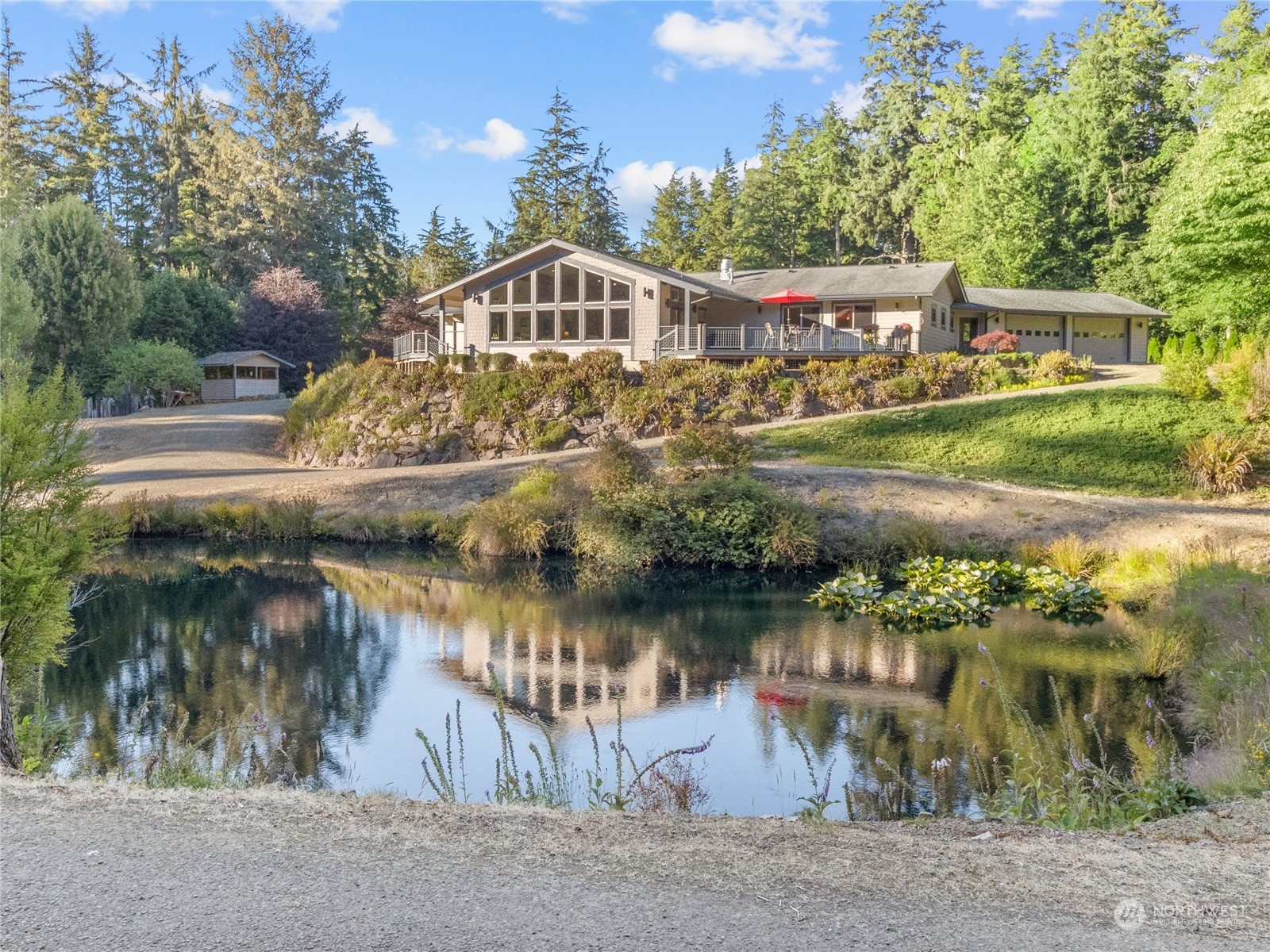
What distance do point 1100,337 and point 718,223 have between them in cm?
2233

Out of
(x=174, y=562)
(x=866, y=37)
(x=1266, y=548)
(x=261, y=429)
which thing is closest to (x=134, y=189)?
(x=261, y=429)

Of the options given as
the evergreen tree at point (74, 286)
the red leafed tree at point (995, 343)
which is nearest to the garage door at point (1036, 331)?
the red leafed tree at point (995, 343)

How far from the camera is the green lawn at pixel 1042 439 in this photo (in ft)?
82.9

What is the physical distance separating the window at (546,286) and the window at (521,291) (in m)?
0.47

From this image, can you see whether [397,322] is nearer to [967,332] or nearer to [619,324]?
[619,324]

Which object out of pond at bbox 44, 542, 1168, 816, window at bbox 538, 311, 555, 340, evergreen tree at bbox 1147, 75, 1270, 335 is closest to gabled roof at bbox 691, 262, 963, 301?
window at bbox 538, 311, 555, 340

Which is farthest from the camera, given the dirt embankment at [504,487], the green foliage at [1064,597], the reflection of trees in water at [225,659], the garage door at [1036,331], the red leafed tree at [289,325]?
the red leafed tree at [289,325]

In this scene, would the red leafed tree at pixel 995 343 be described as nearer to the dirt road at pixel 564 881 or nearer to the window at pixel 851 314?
the window at pixel 851 314

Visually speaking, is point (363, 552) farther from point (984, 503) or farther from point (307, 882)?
point (307, 882)

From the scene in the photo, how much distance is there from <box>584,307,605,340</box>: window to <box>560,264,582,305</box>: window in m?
0.87

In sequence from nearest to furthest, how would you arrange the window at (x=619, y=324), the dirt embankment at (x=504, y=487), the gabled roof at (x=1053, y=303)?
the dirt embankment at (x=504, y=487), the window at (x=619, y=324), the gabled roof at (x=1053, y=303)

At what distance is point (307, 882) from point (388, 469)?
89.0ft

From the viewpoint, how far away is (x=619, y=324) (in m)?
39.2

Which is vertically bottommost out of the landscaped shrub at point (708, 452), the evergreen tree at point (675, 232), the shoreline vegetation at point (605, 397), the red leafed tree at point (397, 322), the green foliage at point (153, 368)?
the landscaped shrub at point (708, 452)
